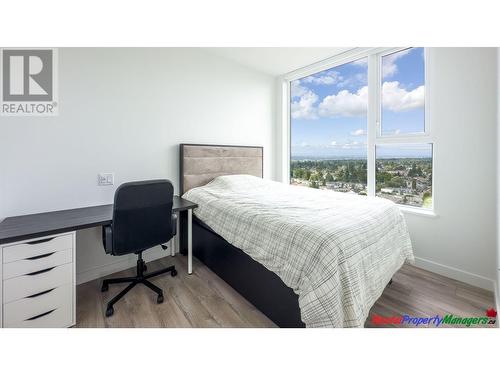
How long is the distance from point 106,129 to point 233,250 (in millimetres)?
1737

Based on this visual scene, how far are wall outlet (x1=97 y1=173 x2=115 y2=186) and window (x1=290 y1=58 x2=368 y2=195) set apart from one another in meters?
2.74

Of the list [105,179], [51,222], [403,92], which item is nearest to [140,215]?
[51,222]

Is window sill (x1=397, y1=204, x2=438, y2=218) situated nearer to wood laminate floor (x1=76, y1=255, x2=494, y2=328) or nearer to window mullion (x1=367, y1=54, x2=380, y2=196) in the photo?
window mullion (x1=367, y1=54, x2=380, y2=196)

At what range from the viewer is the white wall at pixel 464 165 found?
2.02m

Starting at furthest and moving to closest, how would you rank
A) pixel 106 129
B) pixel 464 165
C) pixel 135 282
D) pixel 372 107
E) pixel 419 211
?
pixel 372 107
pixel 419 211
pixel 106 129
pixel 464 165
pixel 135 282

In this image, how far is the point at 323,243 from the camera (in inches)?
50.6

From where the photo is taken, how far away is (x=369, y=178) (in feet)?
9.73

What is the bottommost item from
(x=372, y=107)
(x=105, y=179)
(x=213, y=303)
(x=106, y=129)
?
(x=213, y=303)

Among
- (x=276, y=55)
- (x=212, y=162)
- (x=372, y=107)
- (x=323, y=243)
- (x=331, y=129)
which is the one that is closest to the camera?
(x=323, y=243)

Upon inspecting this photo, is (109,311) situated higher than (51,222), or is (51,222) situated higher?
(51,222)

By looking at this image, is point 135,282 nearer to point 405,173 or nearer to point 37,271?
point 37,271

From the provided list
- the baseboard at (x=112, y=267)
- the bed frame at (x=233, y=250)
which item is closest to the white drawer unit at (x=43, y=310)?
the baseboard at (x=112, y=267)
